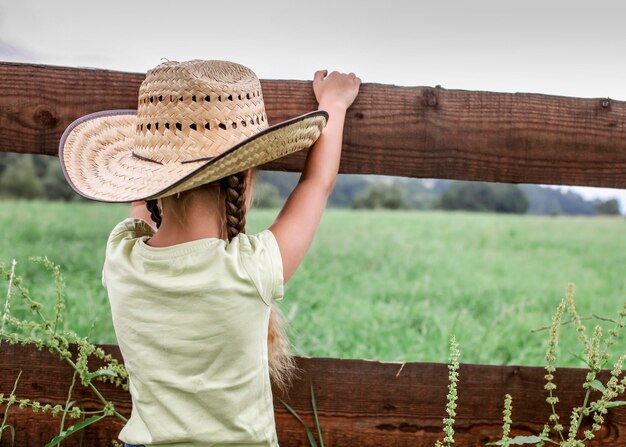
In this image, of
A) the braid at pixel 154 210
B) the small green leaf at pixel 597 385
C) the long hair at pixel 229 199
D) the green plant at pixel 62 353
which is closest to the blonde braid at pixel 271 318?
the long hair at pixel 229 199

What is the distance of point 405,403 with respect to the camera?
232cm

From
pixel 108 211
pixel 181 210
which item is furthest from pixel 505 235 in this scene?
pixel 181 210

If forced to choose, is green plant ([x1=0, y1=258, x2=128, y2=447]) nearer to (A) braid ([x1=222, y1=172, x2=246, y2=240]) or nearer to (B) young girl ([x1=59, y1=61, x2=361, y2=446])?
(B) young girl ([x1=59, y1=61, x2=361, y2=446])

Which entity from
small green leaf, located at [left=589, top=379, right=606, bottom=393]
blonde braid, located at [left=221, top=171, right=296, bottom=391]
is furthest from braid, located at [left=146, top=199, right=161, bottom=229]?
small green leaf, located at [left=589, top=379, right=606, bottom=393]

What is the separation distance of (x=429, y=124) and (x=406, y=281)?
15.0 ft

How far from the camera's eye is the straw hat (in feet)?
5.78

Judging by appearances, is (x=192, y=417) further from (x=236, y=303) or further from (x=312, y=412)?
(x=312, y=412)

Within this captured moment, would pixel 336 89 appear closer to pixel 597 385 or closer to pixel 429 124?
pixel 429 124

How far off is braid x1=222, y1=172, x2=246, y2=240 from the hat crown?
8 centimetres

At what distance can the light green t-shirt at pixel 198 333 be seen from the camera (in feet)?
5.89

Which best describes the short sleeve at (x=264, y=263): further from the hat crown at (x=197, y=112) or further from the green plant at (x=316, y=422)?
the green plant at (x=316, y=422)

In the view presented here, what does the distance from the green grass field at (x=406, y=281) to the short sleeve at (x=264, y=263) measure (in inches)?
28.8

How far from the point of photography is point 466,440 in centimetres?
234

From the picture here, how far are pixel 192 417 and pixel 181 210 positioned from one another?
19.5 inches
